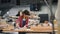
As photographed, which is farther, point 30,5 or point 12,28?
point 30,5

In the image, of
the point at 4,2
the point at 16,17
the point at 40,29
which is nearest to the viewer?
the point at 40,29

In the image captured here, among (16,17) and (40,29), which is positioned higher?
(16,17)

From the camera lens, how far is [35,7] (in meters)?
2.32

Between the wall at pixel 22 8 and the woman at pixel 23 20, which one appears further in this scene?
the wall at pixel 22 8

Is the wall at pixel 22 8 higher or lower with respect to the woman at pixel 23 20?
higher

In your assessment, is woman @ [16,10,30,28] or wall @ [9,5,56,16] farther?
wall @ [9,5,56,16]

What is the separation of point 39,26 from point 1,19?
1.96ft

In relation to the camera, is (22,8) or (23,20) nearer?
(23,20)

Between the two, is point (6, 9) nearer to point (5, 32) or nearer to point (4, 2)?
point (4, 2)

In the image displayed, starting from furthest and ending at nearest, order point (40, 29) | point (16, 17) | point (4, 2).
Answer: point (4, 2)
point (16, 17)
point (40, 29)

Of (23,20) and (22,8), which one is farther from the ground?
(22,8)

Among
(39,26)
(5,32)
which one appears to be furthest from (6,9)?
(39,26)

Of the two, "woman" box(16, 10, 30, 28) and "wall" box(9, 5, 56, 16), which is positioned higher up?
"wall" box(9, 5, 56, 16)

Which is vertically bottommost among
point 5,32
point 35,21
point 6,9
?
point 5,32
